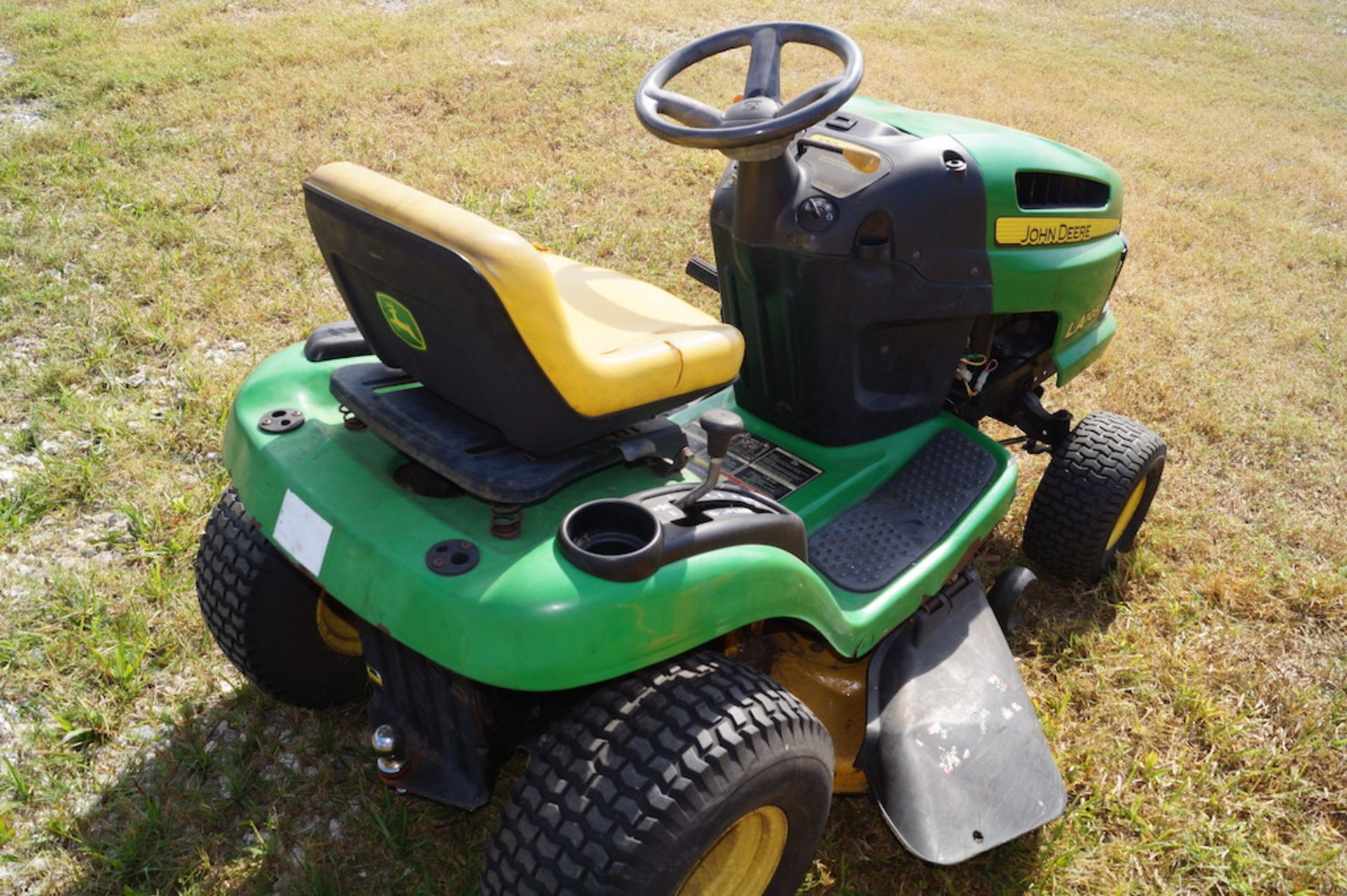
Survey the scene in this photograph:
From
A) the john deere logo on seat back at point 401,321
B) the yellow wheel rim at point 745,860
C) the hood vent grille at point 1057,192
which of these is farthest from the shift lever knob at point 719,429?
the hood vent grille at point 1057,192

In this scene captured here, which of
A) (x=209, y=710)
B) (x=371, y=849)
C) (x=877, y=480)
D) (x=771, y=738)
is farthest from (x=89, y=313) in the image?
(x=771, y=738)

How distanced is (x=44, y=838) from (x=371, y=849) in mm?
665

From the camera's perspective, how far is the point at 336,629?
238 centimetres

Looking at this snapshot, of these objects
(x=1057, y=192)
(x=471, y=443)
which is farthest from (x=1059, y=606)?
(x=471, y=443)

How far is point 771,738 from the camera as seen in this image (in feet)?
5.51

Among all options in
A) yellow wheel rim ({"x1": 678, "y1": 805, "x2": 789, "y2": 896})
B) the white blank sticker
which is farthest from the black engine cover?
the white blank sticker

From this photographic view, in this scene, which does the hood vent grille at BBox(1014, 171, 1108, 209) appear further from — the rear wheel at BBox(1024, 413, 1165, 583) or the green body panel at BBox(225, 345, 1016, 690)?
the green body panel at BBox(225, 345, 1016, 690)

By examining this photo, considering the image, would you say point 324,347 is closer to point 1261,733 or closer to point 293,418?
point 293,418

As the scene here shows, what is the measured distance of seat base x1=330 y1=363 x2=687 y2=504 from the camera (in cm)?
171

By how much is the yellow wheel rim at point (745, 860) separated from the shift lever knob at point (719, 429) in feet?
2.09

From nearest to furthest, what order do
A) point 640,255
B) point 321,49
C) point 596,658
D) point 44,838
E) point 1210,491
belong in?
point 596,658
point 44,838
point 1210,491
point 640,255
point 321,49

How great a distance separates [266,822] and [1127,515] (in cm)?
247

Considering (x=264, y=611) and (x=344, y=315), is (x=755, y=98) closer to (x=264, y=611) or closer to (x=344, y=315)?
(x=264, y=611)

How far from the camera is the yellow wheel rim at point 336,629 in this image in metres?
2.31
